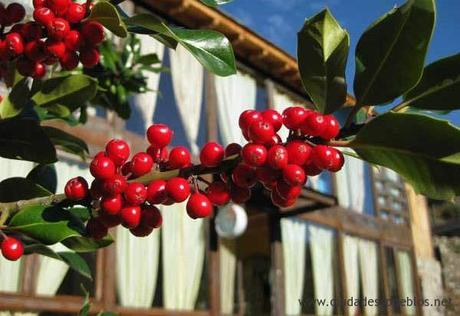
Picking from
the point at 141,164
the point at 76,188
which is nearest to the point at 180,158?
the point at 141,164

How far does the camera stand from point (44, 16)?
948 millimetres

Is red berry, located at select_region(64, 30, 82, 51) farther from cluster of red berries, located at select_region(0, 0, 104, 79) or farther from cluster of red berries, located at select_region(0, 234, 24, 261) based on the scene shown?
cluster of red berries, located at select_region(0, 234, 24, 261)

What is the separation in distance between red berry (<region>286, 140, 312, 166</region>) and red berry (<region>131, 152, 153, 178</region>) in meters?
0.23

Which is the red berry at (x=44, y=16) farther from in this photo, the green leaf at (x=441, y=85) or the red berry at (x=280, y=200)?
the green leaf at (x=441, y=85)

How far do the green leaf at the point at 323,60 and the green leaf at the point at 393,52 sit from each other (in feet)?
0.09

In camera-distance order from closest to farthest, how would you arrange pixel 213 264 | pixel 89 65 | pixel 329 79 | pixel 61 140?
pixel 329 79
pixel 89 65
pixel 61 140
pixel 213 264

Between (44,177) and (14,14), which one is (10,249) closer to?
(44,177)

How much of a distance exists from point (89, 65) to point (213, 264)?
4.42 metres

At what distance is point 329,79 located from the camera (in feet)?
2.48

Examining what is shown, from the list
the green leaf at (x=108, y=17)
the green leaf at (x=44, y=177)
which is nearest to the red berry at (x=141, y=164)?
the green leaf at (x=108, y=17)

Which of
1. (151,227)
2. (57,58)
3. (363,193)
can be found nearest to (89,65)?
(57,58)

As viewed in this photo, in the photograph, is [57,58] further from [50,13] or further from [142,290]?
[142,290]

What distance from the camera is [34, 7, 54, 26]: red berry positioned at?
37.2 inches

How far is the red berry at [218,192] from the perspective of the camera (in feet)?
2.60
